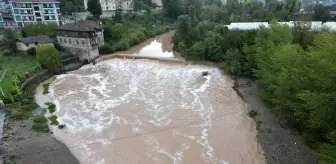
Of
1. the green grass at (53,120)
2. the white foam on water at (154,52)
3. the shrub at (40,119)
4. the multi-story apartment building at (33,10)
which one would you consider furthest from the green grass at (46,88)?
the multi-story apartment building at (33,10)

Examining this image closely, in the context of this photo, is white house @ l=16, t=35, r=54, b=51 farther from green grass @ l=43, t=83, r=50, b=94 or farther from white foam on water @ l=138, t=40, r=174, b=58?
white foam on water @ l=138, t=40, r=174, b=58

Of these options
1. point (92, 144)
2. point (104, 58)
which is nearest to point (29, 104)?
point (92, 144)

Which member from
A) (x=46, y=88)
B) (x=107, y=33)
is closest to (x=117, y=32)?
(x=107, y=33)

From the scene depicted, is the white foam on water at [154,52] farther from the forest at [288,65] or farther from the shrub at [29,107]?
the shrub at [29,107]

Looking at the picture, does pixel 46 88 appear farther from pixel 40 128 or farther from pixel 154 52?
pixel 154 52

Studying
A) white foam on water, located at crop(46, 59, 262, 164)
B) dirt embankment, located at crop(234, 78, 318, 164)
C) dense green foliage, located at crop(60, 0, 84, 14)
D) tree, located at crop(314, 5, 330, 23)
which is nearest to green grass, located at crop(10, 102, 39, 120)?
white foam on water, located at crop(46, 59, 262, 164)

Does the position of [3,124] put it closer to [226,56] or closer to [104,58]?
[104,58]
